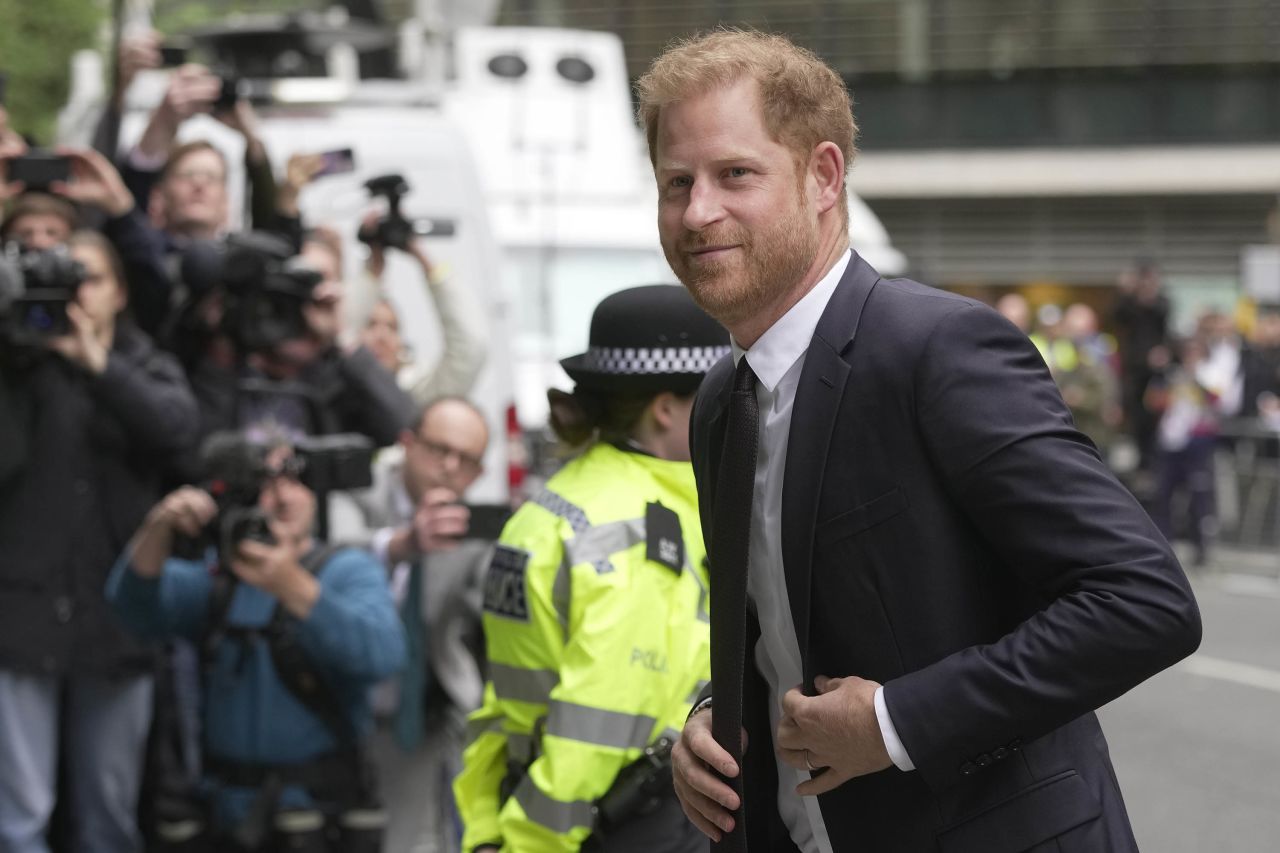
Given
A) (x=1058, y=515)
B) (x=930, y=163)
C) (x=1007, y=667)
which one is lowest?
(x=930, y=163)

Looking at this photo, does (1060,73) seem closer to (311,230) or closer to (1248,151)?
(1248,151)

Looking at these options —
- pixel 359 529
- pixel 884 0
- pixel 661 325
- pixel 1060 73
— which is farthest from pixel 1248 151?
pixel 661 325

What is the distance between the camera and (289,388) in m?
6.41

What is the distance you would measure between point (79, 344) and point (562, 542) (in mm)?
2677

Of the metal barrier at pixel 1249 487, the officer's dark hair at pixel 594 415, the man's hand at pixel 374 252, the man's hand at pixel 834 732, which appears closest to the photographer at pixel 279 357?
the man's hand at pixel 374 252

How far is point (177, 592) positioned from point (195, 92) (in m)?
2.06

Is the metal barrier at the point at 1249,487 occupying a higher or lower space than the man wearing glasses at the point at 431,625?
lower

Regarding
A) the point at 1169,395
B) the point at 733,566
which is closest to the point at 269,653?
the point at 733,566

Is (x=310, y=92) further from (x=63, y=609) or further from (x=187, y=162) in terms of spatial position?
(x=63, y=609)

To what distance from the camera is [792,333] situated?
104 inches

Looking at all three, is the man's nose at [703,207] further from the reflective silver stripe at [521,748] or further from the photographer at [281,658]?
the photographer at [281,658]

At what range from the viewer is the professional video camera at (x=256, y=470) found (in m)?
A: 5.30

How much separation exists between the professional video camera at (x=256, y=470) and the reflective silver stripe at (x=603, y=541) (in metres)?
1.90

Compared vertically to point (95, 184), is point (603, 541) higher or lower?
lower
